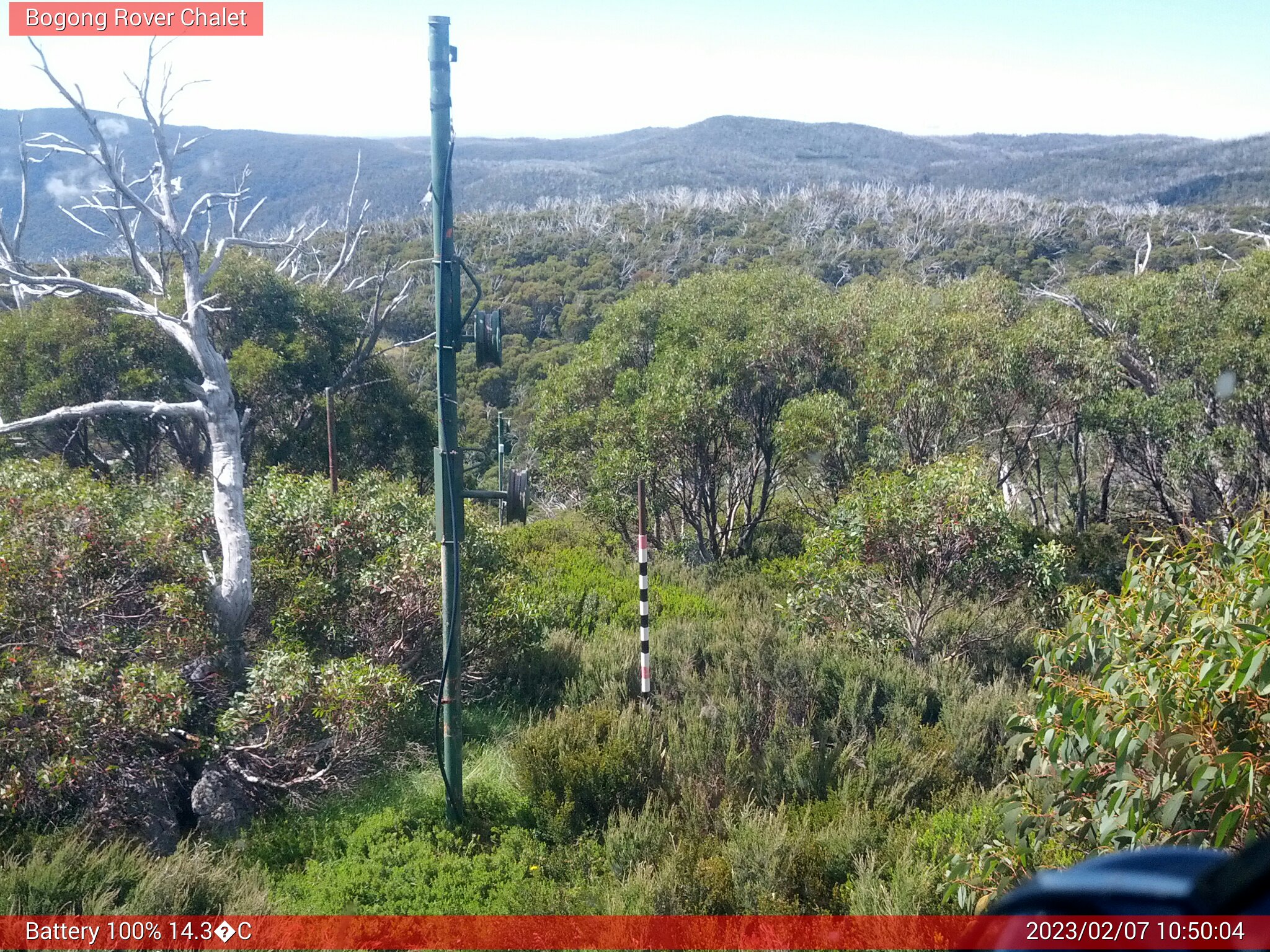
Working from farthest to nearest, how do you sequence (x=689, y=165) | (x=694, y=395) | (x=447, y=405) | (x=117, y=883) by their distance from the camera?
(x=689, y=165) < (x=694, y=395) < (x=447, y=405) < (x=117, y=883)

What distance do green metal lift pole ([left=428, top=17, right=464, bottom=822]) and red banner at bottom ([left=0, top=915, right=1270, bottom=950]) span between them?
3.61ft

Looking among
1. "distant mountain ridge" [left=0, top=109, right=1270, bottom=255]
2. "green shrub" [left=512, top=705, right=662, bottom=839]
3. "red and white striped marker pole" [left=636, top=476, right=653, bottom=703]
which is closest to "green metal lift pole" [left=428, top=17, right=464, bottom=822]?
"green shrub" [left=512, top=705, right=662, bottom=839]

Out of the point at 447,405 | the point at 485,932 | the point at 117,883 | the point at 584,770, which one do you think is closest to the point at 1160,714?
the point at 485,932

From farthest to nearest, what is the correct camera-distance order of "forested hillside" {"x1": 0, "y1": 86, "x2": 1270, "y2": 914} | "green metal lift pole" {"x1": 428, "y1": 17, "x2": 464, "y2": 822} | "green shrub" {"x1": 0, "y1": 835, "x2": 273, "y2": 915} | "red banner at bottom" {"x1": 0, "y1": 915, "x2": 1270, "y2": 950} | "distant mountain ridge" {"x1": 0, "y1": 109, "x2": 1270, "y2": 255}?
1. "distant mountain ridge" {"x1": 0, "y1": 109, "x2": 1270, "y2": 255}
2. "green metal lift pole" {"x1": 428, "y1": 17, "x2": 464, "y2": 822}
3. "green shrub" {"x1": 0, "y1": 835, "x2": 273, "y2": 915}
4. "forested hillside" {"x1": 0, "y1": 86, "x2": 1270, "y2": 914}
5. "red banner at bottom" {"x1": 0, "y1": 915, "x2": 1270, "y2": 950}

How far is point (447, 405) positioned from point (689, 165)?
11694 cm

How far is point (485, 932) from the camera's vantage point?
4.66 metres

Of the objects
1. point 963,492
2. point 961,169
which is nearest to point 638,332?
point 963,492

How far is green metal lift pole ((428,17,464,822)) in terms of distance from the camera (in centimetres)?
535

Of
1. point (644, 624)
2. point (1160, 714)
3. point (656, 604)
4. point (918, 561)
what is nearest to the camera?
point (1160, 714)

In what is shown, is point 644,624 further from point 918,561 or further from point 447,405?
point 918,561

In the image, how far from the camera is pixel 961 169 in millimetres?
108125

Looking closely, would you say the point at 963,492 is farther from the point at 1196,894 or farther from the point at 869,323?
the point at 1196,894

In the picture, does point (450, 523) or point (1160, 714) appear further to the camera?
point (450, 523)

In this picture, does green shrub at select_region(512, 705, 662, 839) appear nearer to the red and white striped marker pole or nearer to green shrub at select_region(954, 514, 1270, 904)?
the red and white striped marker pole
